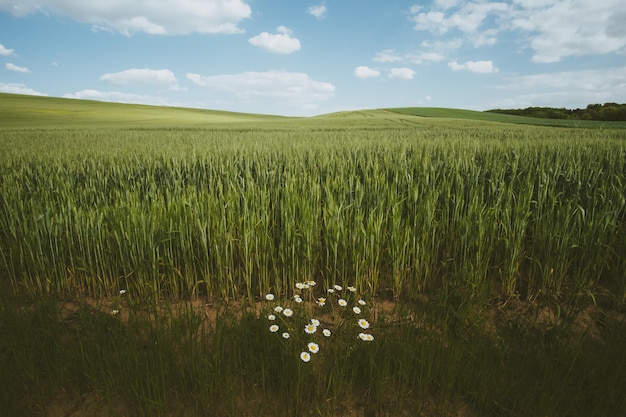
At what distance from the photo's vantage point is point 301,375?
161cm

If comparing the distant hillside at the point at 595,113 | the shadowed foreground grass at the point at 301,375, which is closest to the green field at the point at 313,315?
the shadowed foreground grass at the point at 301,375

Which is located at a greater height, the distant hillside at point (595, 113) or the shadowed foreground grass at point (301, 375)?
the distant hillside at point (595, 113)

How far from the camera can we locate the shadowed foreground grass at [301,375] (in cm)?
158

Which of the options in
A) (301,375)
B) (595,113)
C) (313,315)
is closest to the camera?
(301,375)

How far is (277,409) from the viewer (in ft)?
5.18

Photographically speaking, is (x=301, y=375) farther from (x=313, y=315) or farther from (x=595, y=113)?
(x=595, y=113)

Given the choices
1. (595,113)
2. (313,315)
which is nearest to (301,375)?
(313,315)

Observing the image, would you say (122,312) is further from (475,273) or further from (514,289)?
(514,289)

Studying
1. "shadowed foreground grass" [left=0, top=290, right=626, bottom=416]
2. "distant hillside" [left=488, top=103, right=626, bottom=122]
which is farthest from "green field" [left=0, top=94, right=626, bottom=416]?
"distant hillside" [left=488, top=103, right=626, bottom=122]

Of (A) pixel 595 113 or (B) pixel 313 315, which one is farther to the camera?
(A) pixel 595 113

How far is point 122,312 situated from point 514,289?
2776mm

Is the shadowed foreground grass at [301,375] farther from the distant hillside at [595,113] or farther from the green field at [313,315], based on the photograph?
the distant hillside at [595,113]

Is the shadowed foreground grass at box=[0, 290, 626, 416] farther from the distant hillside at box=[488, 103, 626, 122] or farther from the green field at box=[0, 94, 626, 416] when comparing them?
the distant hillside at box=[488, 103, 626, 122]

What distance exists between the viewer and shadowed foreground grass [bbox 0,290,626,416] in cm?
158
